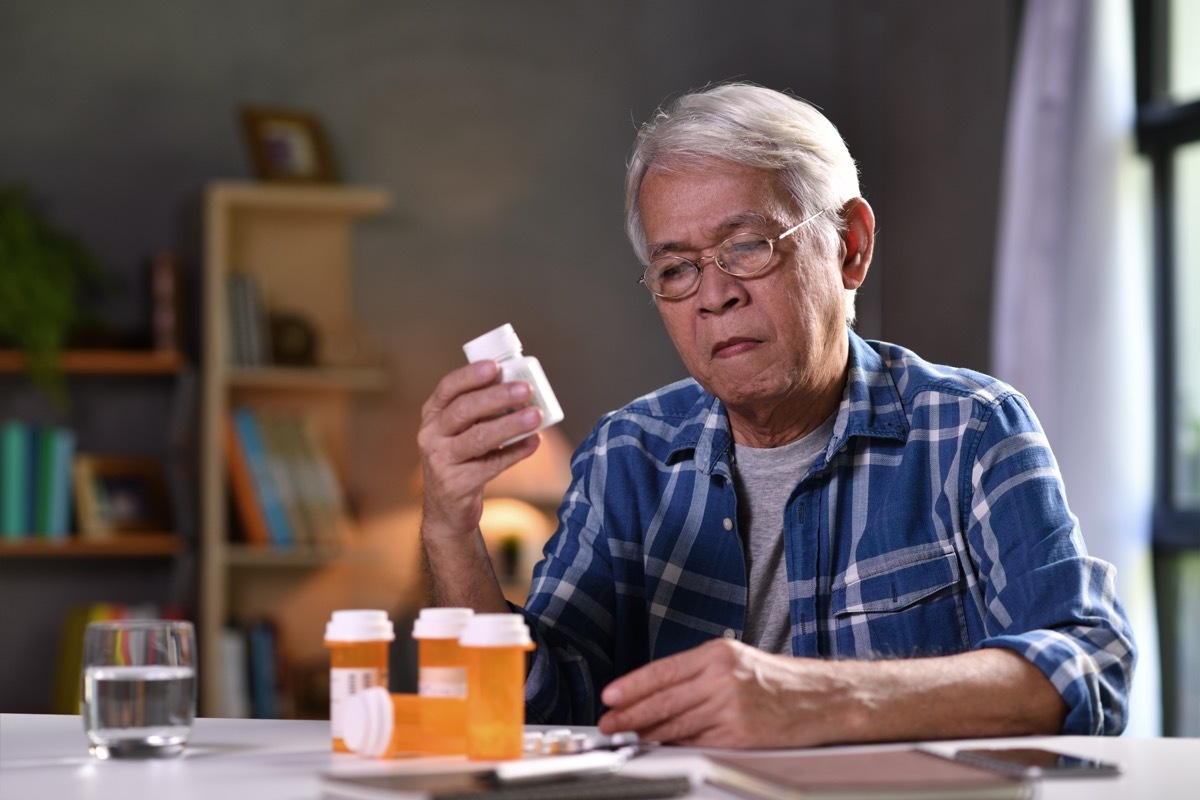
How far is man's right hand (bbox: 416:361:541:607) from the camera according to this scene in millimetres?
1365

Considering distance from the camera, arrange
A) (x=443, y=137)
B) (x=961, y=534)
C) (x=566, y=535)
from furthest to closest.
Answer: (x=443, y=137), (x=566, y=535), (x=961, y=534)

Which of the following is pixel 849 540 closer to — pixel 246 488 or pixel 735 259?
pixel 735 259

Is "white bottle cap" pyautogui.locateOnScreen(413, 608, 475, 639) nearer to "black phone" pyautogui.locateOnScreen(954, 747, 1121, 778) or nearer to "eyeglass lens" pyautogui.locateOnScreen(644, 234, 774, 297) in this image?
"black phone" pyautogui.locateOnScreen(954, 747, 1121, 778)

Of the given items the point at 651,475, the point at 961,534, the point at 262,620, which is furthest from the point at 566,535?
the point at 262,620

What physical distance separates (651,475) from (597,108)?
9.20 feet

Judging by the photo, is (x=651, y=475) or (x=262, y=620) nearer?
(x=651, y=475)

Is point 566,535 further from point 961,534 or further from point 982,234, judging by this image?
point 982,234

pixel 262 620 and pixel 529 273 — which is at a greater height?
pixel 529 273

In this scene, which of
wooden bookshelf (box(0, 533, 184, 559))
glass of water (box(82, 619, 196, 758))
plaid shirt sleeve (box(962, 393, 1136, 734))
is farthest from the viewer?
wooden bookshelf (box(0, 533, 184, 559))

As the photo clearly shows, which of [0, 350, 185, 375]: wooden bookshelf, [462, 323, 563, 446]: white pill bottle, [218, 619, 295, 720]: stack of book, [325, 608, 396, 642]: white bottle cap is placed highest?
[0, 350, 185, 375]: wooden bookshelf

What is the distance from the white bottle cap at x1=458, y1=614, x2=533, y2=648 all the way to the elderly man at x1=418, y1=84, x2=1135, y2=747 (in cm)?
31

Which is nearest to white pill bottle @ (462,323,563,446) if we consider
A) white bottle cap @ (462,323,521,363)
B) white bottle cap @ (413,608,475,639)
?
white bottle cap @ (462,323,521,363)

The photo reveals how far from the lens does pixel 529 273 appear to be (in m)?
4.31

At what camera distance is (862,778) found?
92 centimetres
